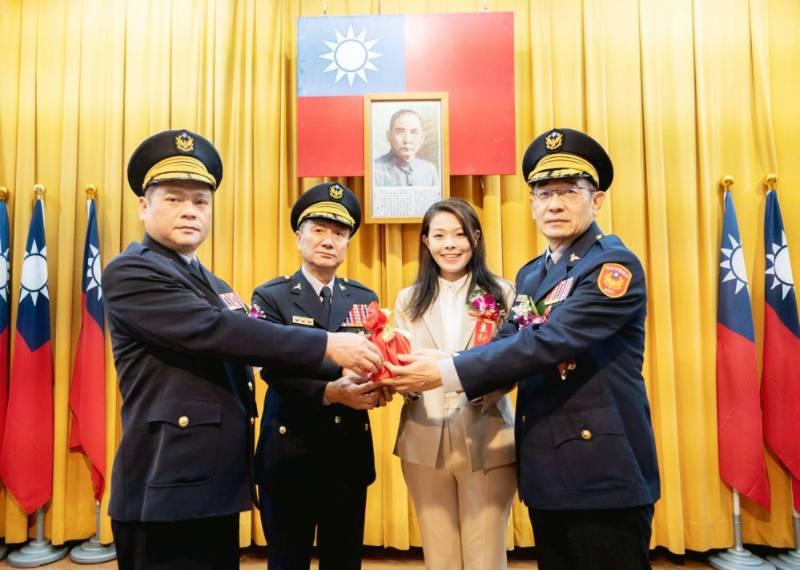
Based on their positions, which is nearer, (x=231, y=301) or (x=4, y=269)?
(x=231, y=301)

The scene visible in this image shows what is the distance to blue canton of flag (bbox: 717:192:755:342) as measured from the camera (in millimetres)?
3012

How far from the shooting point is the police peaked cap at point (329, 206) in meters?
1.90

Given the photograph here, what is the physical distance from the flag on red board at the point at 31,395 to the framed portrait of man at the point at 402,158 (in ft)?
6.93

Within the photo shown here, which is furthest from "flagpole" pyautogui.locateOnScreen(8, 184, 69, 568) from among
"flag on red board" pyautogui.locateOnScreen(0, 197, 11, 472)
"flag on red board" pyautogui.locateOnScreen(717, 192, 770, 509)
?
"flag on red board" pyautogui.locateOnScreen(717, 192, 770, 509)

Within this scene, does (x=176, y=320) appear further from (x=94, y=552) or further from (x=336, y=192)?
(x=94, y=552)

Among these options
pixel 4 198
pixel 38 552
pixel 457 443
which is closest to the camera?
pixel 457 443

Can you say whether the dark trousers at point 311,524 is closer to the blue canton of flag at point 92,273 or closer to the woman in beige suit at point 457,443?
the woman in beige suit at point 457,443

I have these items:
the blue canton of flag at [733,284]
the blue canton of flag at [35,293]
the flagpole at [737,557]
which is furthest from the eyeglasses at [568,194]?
the blue canton of flag at [35,293]

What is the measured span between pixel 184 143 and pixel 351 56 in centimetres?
190

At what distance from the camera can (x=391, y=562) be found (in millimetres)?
3086

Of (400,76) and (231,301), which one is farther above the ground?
(400,76)

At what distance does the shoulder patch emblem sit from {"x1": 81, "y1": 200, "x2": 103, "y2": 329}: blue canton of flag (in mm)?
3012

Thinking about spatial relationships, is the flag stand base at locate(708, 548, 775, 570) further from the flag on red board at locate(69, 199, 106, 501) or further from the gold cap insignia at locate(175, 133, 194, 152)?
the flag on red board at locate(69, 199, 106, 501)

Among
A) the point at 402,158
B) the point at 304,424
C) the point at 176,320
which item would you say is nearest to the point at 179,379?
the point at 176,320
